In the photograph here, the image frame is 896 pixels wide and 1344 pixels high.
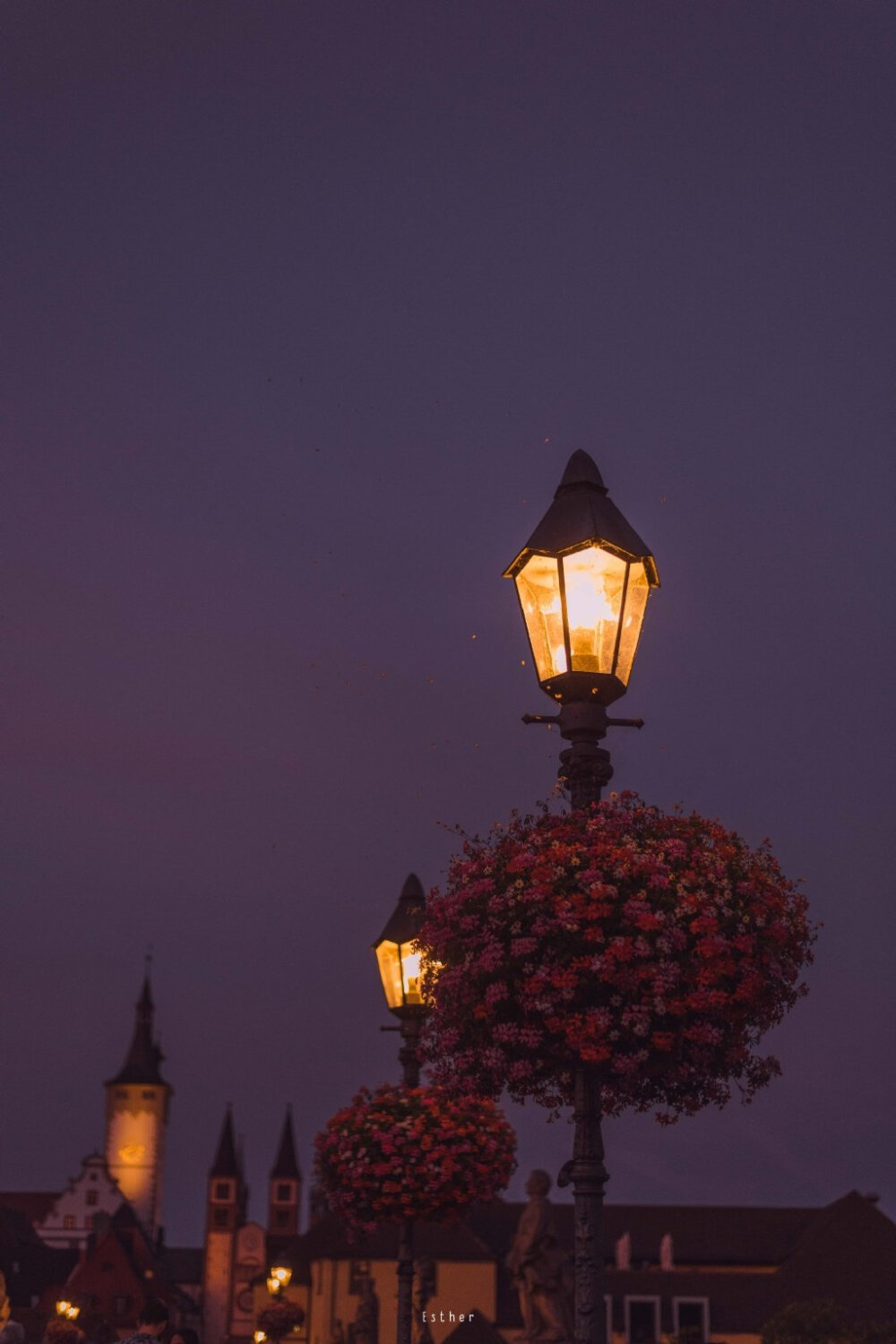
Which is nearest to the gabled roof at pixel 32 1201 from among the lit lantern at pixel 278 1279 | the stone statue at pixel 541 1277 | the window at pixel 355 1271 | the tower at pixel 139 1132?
the tower at pixel 139 1132

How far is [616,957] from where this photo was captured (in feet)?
27.0

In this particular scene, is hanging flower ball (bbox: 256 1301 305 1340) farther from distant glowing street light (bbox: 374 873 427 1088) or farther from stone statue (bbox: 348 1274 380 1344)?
distant glowing street light (bbox: 374 873 427 1088)

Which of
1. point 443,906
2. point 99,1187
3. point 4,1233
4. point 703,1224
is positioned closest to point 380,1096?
point 443,906

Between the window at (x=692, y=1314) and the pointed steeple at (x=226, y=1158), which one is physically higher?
the pointed steeple at (x=226, y=1158)

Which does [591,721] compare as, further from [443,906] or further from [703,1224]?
[703,1224]

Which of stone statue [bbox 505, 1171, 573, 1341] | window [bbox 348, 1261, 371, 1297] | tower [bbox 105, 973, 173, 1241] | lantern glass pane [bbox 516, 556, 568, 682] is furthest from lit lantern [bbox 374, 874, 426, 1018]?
tower [bbox 105, 973, 173, 1241]

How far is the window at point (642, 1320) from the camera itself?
244ft

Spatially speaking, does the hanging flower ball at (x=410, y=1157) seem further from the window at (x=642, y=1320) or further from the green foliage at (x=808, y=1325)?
the window at (x=642, y=1320)

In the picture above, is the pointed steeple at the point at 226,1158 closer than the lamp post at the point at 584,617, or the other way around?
the lamp post at the point at 584,617

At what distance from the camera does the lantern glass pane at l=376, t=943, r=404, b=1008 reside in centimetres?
1695

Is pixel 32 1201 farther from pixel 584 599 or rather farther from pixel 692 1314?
pixel 584 599

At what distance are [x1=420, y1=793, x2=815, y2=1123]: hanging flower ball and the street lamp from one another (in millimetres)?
423

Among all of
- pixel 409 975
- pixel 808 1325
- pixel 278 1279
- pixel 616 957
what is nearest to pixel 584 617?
pixel 616 957

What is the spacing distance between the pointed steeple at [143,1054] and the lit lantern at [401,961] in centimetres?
14850
